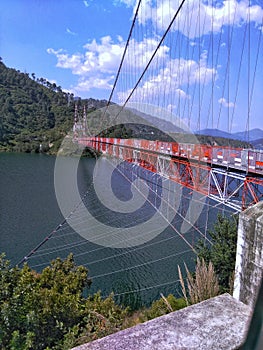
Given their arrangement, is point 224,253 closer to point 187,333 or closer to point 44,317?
point 44,317

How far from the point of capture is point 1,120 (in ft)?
138

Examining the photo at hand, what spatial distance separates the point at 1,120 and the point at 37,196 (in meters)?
31.9

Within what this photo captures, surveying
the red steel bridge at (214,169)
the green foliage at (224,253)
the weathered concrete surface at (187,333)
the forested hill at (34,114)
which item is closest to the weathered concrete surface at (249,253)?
the weathered concrete surface at (187,333)

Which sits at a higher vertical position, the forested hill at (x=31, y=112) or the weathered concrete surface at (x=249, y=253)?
the forested hill at (x=31, y=112)

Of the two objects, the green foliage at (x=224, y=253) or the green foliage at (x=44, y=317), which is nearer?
the green foliage at (x=44, y=317)

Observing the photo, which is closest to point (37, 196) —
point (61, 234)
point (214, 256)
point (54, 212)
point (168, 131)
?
point (54, 212)

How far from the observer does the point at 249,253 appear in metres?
0.95

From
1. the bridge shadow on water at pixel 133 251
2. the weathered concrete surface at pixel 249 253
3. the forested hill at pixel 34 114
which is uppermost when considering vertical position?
the forested hill at pixel 34 114

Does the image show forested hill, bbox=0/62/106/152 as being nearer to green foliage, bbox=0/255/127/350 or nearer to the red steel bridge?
the red steel bridge

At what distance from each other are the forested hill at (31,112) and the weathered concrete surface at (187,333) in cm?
3689

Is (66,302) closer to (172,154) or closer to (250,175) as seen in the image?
(250,175)

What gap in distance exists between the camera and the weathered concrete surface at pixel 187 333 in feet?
2.07

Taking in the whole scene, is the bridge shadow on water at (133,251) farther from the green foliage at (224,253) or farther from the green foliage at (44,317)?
the green foliage at (44,317)

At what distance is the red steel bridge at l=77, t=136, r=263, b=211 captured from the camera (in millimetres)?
4325
